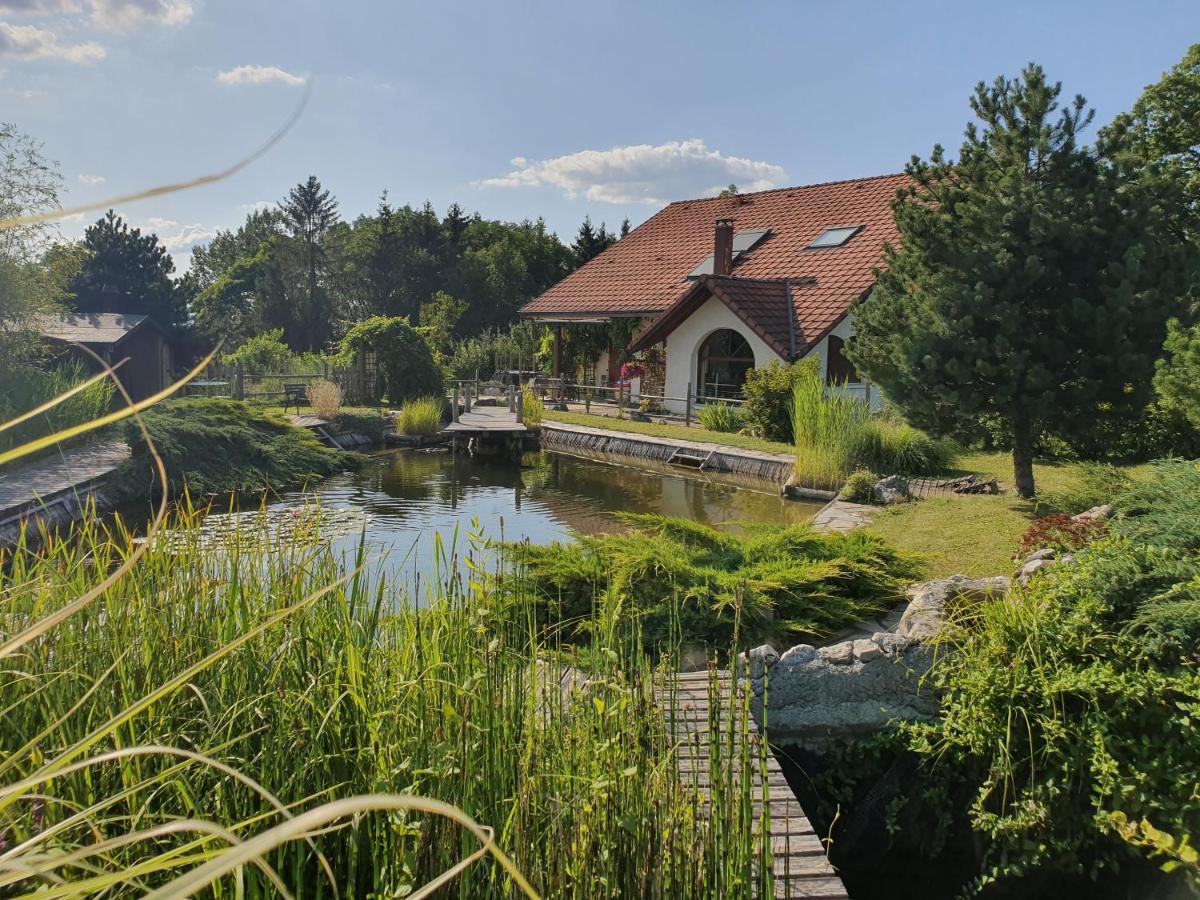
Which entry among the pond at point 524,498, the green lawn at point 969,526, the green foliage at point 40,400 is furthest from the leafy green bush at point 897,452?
the green foliage at point 40,400

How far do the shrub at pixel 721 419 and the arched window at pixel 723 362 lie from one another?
1.96 meters

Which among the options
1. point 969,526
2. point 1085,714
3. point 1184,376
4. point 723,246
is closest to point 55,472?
point 969,526

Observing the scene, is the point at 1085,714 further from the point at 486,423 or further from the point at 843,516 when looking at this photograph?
the point at 486,423

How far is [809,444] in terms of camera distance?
11.5 m

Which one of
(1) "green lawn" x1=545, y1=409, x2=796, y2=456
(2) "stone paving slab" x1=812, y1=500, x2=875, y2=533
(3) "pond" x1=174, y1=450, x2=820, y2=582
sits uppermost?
(1) "green lawn" x1=545, y1=409, x2=796, y2=456

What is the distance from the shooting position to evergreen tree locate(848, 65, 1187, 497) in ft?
24.4

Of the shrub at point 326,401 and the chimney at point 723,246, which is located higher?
the chimney at point 723,246

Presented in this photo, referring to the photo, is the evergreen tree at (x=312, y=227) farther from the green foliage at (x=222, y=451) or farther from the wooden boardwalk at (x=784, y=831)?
the wooden boardwalk at (x=784, y=831)

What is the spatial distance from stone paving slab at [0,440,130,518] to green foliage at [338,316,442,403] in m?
7.80

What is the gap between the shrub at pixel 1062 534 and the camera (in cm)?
497

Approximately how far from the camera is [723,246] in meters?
20.2

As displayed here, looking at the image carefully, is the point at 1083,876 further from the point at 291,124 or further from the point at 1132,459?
the point at 1132,459

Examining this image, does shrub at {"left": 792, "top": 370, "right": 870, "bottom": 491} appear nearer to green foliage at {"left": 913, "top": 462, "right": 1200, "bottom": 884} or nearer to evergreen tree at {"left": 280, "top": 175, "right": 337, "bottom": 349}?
green foliage at {"left": 913, "top": 462, "right": 1200, "bottom": 884}

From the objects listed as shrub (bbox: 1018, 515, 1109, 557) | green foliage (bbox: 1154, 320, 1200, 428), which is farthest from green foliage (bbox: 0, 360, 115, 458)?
green foliage (bbox: 1154, 320, 1200, 428)
